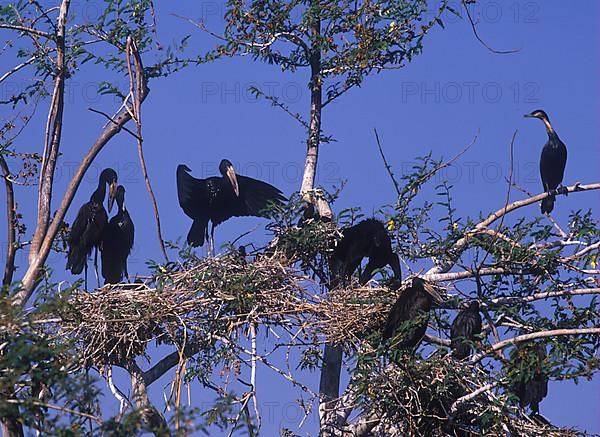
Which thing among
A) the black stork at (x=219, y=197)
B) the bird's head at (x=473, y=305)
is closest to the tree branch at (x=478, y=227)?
the bird's head at (x=473, y=305)

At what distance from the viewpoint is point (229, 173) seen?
12.7m

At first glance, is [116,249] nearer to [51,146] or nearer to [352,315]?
[51,146]

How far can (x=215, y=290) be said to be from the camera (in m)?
9.47

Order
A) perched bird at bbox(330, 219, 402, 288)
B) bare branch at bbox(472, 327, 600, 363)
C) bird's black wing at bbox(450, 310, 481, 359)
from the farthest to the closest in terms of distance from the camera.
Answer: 1. perched bird at bbox(330, 219, 402, 288)
2. bird's black wing at bbox(450, 310, 481, 359)
3. bare branch at bbox(472, 327, 600, 363)

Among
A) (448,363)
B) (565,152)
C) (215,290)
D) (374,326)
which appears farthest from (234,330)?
(565,152)

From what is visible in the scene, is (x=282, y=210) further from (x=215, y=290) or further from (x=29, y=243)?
(x=29, y=243)

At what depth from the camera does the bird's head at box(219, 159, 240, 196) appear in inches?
496

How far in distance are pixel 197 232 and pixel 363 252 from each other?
270 centimetres

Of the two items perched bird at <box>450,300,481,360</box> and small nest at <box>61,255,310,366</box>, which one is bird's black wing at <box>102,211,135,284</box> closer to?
small nest at <box>61,255,310,366</box>

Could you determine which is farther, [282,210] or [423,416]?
[282,210]

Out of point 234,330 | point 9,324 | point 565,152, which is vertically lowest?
point 9,324

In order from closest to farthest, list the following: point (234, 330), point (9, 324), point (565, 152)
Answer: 1. point (9, 324)
2. point (234, 330)
3. point (565, 152)

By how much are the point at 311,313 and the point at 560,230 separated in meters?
2.35

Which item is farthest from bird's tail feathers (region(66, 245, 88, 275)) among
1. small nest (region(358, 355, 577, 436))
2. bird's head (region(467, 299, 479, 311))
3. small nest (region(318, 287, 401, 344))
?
bird's head (region(467, 299, 479, 311))
